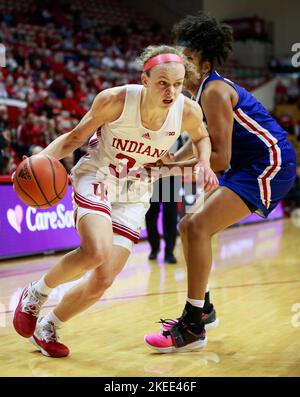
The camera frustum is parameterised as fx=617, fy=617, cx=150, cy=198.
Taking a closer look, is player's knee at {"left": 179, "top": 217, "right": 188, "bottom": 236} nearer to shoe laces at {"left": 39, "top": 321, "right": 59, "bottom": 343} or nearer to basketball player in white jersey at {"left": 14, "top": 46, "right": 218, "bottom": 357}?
basketball player in white jersey at {"left": 14, "top": 46, "right": 218, "bottom": 357}

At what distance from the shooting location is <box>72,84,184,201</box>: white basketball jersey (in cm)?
379

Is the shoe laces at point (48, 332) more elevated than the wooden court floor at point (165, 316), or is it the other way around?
the shoe laces at point (48, 332)

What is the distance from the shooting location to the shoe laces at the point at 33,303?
3.86 m

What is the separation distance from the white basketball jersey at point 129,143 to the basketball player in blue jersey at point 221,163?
0.30m

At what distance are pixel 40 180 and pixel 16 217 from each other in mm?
4771

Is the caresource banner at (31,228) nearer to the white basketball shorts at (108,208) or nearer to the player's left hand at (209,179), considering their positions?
the white basketball shorts at (108,208)

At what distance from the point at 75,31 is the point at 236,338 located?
17.2 metres

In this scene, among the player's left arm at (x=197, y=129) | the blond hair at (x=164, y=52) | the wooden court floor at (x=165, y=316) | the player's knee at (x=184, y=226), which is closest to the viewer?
the wooden court floor at (x=165, y=316)

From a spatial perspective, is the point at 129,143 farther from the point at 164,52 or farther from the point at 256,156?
the point at 256,156

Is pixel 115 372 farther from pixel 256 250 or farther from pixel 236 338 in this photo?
pixel 256 250

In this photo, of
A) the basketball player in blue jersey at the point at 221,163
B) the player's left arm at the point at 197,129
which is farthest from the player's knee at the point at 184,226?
the player's left arm at the point at 197,129

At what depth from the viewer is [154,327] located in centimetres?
461

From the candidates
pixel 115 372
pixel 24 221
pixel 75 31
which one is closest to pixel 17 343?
pixel 115 372

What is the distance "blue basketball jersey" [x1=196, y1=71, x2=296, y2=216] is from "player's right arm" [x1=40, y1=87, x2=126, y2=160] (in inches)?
25.8
